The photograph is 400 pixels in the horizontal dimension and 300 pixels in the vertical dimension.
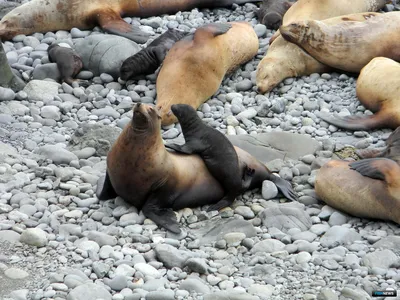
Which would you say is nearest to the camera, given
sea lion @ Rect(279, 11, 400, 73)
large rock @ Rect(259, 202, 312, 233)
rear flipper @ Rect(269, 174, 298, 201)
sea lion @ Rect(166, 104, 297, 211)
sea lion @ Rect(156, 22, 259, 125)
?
large rock @ Rect(259, 202, 312, 233)

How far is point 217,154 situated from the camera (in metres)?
7.42

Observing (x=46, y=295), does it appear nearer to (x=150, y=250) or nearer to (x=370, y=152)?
(x=150, y=250)

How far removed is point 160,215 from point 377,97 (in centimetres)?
302

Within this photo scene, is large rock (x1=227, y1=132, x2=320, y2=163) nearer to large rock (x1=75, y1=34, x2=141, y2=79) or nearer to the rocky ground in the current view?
the rocky ground

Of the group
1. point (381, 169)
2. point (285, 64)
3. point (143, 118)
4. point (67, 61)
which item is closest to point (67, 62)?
point (67, 61)

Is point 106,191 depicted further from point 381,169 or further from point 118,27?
point 118,27

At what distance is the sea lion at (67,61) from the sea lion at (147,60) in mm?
481

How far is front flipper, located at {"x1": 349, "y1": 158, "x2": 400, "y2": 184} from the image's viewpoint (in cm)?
702

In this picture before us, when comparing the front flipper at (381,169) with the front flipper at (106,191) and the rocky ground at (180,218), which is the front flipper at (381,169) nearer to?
the rocky ground at (180,218)

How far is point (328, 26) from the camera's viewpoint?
1004cm

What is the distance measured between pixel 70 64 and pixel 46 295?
4.37 metres

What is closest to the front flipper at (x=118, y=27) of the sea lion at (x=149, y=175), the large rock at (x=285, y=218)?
the sea lion at (x=149, y=175)

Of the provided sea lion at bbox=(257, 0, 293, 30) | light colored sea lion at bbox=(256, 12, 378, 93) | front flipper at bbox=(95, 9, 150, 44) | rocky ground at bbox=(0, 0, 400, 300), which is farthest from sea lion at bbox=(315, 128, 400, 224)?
sea lion at bbox=(257, 0, 293, 30)

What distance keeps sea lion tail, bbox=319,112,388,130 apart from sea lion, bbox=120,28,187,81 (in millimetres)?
1803
